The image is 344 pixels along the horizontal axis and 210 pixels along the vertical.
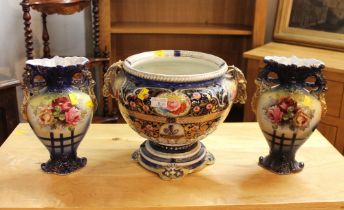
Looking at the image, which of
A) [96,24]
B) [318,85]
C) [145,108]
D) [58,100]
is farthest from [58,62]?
[96,24]

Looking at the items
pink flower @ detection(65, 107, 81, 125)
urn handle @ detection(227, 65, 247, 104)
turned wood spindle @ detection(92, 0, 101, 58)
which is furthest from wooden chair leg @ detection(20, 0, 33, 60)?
urn handle @ detection(227, 65, 247, 104)

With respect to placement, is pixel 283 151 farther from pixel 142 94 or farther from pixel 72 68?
pixel 72 68

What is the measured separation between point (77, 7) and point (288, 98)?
1039 mm

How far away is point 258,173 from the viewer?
2.97 ft

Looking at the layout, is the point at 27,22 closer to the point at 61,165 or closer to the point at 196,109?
the point at 61,165

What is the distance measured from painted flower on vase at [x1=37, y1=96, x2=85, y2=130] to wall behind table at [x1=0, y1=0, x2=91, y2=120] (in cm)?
97

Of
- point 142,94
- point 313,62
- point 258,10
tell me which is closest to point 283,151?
point 313,62

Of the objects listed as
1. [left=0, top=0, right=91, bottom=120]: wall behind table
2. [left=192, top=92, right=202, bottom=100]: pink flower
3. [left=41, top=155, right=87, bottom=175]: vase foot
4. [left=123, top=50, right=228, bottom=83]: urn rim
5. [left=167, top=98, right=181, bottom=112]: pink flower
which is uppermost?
[left=123, top=50, right=228, bottom=83]: urn rim

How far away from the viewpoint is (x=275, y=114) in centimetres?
85

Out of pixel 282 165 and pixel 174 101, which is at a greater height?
pixel 174 101

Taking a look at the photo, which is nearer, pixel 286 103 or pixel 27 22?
pixel 286 103

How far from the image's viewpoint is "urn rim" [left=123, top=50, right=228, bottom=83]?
0.78m

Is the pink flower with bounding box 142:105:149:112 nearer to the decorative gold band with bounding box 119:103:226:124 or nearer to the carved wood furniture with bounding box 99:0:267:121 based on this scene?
the decorative gold band with bounding box 119:103:226:124

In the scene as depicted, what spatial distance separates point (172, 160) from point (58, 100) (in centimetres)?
28
